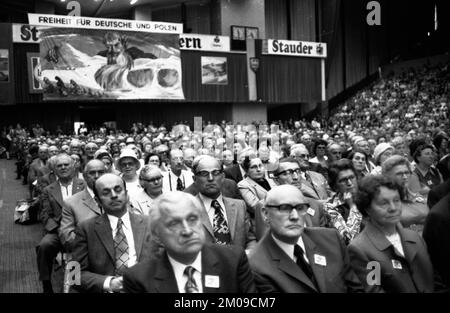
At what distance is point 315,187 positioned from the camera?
4.91 meters

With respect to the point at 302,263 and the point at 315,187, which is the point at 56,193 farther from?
the point at 302,263

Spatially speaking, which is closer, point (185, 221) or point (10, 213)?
point (185, 221)

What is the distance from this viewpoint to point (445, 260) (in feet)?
8.63

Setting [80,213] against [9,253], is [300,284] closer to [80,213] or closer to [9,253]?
[80,213]

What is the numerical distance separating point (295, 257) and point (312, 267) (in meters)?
0.10

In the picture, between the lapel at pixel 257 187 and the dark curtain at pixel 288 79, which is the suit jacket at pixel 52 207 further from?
the dark curtain at pixel 288 79

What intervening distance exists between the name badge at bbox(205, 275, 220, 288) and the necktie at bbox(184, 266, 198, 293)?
2.1 inches

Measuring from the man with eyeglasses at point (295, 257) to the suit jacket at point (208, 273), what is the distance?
6.5 inches

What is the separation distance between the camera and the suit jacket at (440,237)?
8.55ft

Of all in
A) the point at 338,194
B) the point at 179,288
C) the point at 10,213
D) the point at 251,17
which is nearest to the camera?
the point at 179,288

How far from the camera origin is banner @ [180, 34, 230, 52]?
23281mm

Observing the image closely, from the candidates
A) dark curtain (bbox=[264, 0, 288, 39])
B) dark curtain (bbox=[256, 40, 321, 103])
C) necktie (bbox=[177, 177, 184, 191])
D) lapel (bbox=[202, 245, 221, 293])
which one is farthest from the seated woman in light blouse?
dark curtain (bbox=[264, 0, 288, 39])
